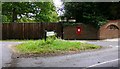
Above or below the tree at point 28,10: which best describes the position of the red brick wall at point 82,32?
below

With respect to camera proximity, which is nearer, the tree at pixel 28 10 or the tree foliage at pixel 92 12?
the tree foliage at pixel 92 12

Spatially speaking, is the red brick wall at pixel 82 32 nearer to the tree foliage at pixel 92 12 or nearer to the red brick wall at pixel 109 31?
the tree foliage at pixel 92 12

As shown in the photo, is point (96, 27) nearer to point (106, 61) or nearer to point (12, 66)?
point (106, 61)

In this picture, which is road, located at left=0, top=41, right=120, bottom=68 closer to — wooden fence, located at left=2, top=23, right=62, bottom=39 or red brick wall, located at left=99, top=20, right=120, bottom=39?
red brick wall, located at left=99, top=20, right=120, bottom=39

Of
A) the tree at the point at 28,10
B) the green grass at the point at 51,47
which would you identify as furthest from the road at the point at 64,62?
the tree at the point at 28,10

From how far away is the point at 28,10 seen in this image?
38.8m

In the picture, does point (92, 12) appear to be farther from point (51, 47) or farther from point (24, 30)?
point (51, 47)

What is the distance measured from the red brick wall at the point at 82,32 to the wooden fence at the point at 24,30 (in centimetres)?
107

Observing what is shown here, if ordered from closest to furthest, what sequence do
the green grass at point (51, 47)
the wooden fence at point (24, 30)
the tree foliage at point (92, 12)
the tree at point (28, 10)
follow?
the green grass at point (51, 47) → the tree foliage at point (92, 12) → the wooden fence at point (24, 30) → the tree at point (28, 10)

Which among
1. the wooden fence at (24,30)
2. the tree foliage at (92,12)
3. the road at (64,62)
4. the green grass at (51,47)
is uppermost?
the tree foliage at (92,12)

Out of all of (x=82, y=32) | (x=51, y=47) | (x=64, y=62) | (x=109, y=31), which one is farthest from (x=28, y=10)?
(x=64, y=62)

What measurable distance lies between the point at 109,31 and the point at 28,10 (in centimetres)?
1269

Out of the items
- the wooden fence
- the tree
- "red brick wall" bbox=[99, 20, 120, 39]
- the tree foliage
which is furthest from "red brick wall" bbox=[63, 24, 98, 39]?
the tree

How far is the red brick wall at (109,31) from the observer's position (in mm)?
29931
